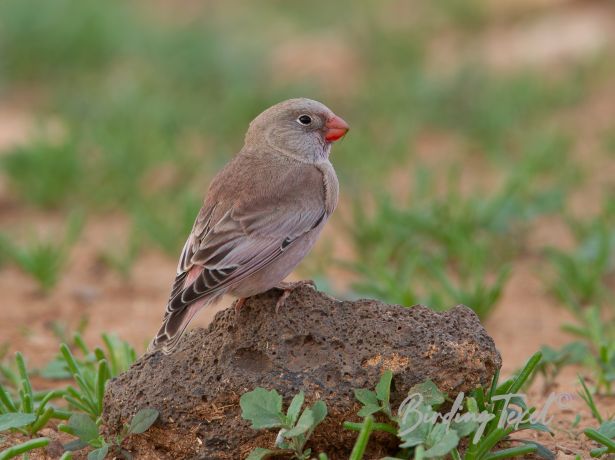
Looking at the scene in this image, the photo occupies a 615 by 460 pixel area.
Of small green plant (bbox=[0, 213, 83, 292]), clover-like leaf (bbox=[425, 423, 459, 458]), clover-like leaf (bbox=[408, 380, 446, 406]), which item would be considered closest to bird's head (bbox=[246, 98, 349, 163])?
clover-like leaf (bbox=[408, 380, 446, 406])

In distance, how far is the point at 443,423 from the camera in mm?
3143

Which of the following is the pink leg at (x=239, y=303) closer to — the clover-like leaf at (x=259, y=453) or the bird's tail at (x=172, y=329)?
the bird's tail at (x=172, y=329)

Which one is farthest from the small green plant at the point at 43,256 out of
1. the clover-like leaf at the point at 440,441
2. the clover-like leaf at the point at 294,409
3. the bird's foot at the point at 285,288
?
→ the clover-like leaf at the point at 440,441

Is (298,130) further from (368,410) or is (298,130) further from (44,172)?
(44,172)

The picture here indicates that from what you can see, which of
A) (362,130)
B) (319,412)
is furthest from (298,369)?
(362,130)

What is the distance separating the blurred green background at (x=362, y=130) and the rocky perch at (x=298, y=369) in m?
1.70

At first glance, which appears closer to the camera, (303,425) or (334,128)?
(303,425)

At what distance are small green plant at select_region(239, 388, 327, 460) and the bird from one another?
1.47ft

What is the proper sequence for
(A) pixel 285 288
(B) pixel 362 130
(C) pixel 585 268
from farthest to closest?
(B) pixel 362 130 → (C) pixel 585 268 → (A) pixel 285 288

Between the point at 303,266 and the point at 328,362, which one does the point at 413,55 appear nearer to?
the point at 303,266

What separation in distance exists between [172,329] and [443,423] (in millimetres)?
1053

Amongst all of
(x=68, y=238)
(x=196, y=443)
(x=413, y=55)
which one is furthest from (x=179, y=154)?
(x=196, y=443)

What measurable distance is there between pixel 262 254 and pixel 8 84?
7355 millimetres

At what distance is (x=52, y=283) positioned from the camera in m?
5.88
